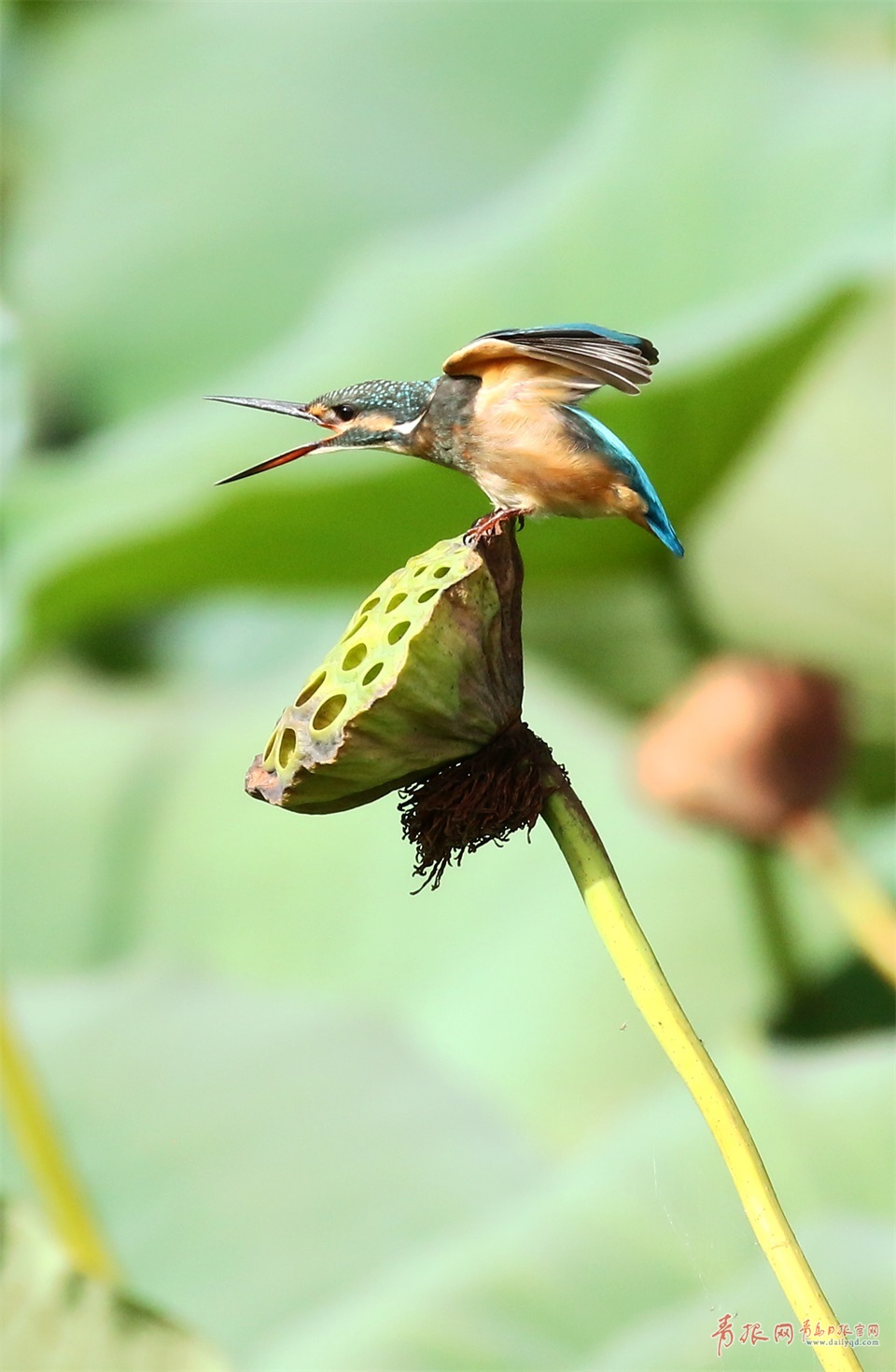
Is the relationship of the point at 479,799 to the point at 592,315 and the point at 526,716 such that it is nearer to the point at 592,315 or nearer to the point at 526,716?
the point at 592,315

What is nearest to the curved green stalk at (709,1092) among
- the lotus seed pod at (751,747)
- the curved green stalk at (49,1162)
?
the curved green stalk at (49,1162)

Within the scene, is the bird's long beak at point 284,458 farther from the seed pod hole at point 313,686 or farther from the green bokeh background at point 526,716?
the green bokeh background at point 526,716

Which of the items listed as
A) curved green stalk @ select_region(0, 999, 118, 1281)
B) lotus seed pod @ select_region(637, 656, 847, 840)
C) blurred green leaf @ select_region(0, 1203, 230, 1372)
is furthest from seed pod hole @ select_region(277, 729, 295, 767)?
lotus seed pod @ select_region(637, 656, 847, 840)

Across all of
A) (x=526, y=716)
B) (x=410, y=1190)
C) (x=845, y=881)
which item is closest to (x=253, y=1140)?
(x=410, y=1190)

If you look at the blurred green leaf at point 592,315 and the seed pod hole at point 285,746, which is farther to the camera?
the blurred green leaf at point 592,315

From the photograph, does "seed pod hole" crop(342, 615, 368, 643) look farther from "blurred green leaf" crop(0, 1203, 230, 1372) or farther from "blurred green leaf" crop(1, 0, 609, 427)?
"blurred green leaf" crop(1, 0, 609, 427)

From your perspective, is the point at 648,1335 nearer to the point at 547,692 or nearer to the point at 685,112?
the point at 547,692
